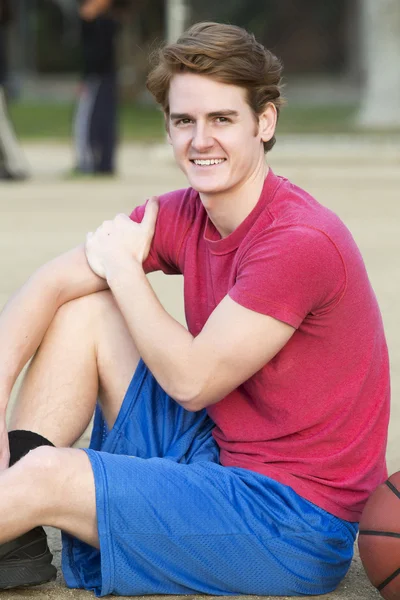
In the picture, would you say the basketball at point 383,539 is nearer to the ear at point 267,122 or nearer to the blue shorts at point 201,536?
the blue shorts at point 201,536

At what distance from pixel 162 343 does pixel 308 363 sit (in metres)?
0.40

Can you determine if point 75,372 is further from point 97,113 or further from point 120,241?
point 97,113

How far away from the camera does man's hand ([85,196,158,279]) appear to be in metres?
3.88

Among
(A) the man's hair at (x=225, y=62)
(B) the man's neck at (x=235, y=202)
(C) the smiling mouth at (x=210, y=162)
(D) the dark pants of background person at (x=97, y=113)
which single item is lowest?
(D) the dark pants of background person at (x=97, y=113)

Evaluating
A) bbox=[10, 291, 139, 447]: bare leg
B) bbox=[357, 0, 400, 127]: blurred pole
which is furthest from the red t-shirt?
bbox=[357, 0, 400, 127]: blurred pole

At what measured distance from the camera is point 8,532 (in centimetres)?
336

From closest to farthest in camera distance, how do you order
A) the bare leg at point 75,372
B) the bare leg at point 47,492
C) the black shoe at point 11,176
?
the bare leg at point 47,492
the bare leg at point 75,372
the black shoe at point 11,176

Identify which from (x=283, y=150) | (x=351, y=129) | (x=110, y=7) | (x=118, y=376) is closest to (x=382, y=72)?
(x=351, y=129)

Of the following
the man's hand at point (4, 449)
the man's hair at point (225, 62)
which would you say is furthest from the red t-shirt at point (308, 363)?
the man's hand at point (4, 449)

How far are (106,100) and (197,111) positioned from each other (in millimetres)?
11117

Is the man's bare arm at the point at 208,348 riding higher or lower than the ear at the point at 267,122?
lower

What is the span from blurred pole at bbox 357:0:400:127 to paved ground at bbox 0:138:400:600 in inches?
141

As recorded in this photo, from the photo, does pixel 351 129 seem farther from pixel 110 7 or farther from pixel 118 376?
pixel 118 376

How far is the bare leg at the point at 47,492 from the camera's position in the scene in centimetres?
333
